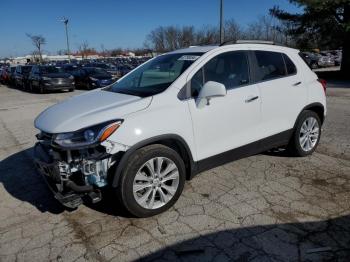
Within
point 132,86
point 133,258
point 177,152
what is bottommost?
point 133,258

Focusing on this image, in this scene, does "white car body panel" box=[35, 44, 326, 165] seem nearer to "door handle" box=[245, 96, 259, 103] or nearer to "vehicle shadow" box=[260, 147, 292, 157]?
"door handle" box=[245, 96, 259, 103]

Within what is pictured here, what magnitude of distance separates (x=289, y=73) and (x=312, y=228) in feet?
7.90

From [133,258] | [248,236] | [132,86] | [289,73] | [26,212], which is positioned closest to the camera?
[133,258]

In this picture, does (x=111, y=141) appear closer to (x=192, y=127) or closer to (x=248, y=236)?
(x=192, y=127)

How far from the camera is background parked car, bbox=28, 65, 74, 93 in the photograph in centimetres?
1858

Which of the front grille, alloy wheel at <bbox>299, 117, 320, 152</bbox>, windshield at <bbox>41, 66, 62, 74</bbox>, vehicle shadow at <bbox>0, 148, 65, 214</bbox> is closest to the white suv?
alloy wheel at <bbox>299, 117, 320, 152</bbox>

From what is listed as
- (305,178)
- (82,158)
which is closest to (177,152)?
(82,158)

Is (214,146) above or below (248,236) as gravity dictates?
above

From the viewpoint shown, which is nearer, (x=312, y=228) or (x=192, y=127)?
(x=312, y=228)

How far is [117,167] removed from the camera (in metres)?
Result: 3.26

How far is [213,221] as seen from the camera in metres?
3.49

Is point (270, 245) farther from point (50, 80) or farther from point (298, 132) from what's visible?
point (50, 80)

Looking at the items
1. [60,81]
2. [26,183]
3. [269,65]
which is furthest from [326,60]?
[26,183]

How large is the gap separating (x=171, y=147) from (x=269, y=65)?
1.95 meters
